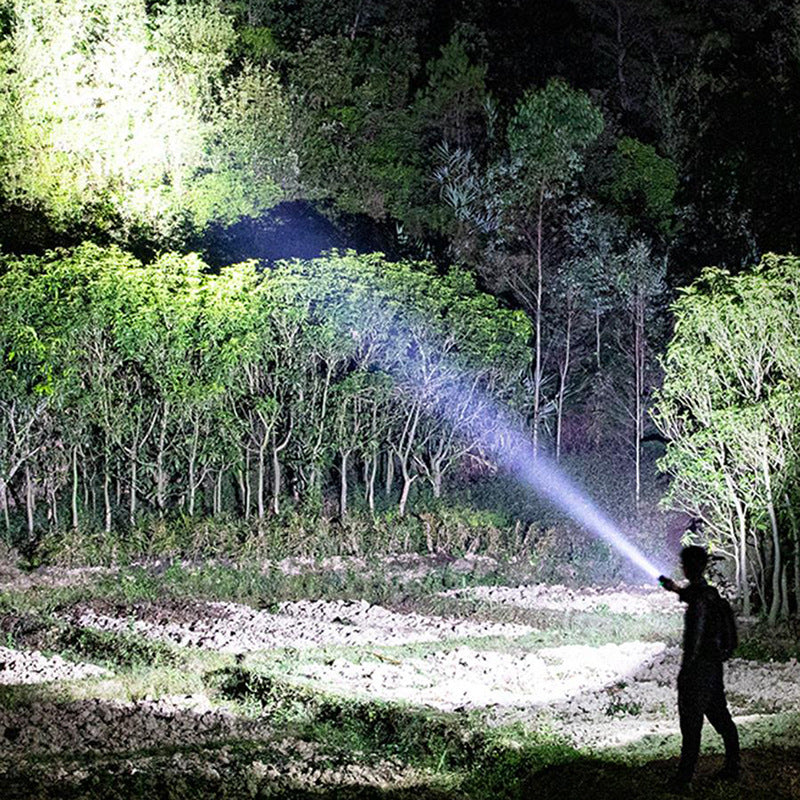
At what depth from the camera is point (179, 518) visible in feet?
66.6

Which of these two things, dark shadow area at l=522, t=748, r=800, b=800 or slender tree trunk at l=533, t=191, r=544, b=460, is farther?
slender tree trunk at l=533, t=191, r=544, b=460

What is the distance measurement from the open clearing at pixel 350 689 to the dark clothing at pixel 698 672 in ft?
1.15

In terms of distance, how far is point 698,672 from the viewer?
7.04 meters

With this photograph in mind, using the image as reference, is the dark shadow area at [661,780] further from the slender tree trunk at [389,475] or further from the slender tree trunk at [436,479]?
the slender tree trunk at [389,475]

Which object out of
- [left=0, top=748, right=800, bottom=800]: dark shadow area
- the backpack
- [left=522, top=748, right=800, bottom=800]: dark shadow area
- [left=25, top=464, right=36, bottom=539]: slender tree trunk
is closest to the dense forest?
[left=25, top=464, right=36, bottom=539]: slender tree trunk

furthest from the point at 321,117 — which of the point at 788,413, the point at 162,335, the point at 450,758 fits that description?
the point at 450,758

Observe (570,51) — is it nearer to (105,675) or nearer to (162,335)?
(162,335)

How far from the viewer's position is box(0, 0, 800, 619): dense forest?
18.2 m

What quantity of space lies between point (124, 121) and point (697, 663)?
22938 mm

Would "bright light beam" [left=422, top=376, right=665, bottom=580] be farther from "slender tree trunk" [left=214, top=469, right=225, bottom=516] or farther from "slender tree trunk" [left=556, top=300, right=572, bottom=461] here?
"slender tree trunk" [left=214, top=469, right=225, bottom=516]

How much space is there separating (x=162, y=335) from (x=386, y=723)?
1125cm

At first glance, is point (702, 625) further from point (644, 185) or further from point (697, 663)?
point (644, 185)

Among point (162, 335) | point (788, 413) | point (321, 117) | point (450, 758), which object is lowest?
point (450, 758)

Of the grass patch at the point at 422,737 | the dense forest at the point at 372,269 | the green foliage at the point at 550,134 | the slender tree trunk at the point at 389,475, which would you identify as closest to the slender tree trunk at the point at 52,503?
the dense forest at the point at 372,269
